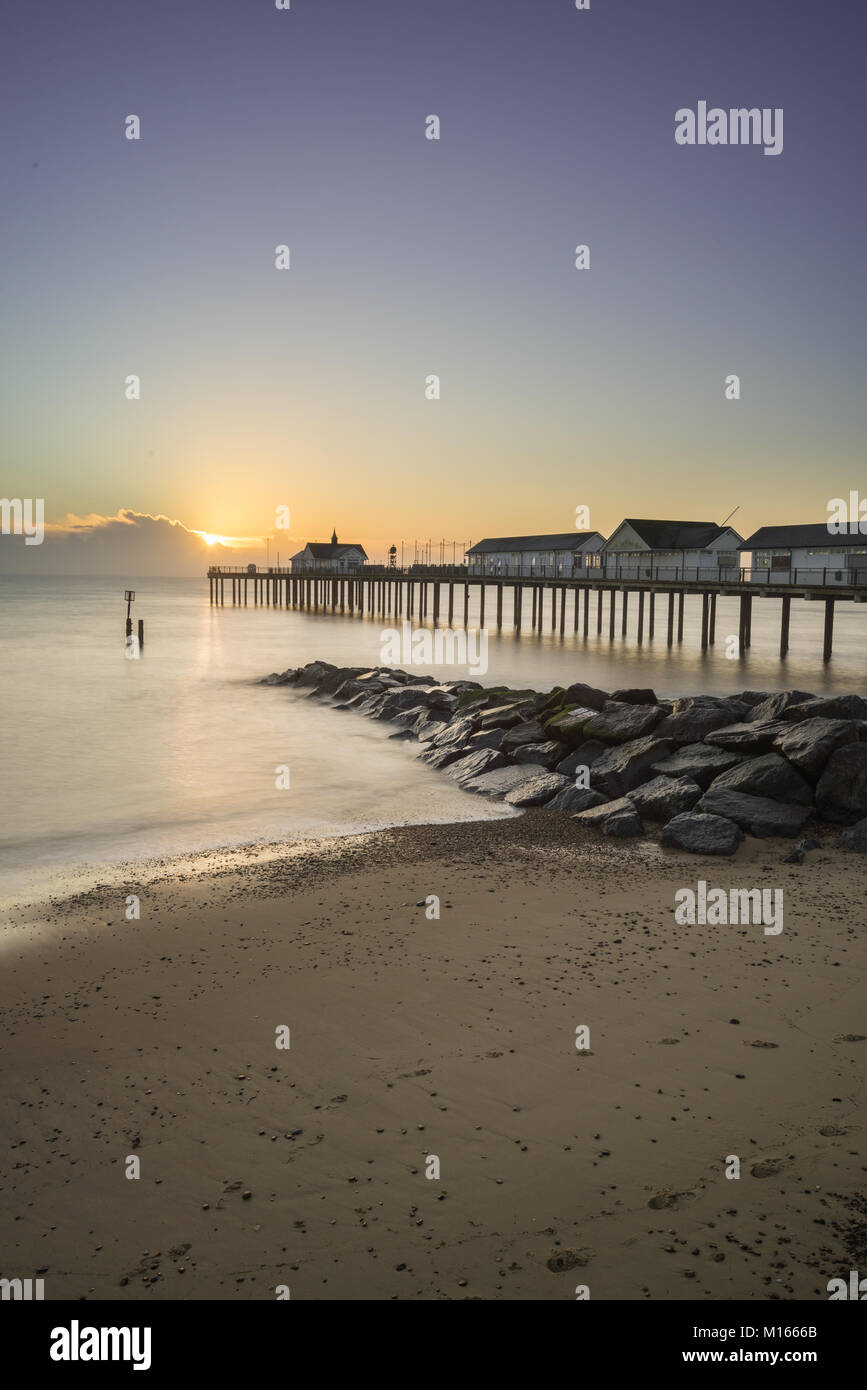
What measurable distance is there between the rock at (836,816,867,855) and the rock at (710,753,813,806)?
2.95ft

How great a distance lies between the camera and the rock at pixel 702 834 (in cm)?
1003

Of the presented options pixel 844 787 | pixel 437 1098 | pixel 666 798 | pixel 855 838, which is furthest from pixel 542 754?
pixel 437 1098

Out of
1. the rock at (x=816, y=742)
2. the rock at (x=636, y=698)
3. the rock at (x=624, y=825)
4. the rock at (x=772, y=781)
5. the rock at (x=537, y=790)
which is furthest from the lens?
the rock at (x=636, y=698)

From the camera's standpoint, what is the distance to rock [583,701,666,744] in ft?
46.8

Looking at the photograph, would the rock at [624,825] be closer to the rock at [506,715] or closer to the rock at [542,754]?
the rock at [542,754]

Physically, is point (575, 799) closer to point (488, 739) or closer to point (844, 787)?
point (844, 787)

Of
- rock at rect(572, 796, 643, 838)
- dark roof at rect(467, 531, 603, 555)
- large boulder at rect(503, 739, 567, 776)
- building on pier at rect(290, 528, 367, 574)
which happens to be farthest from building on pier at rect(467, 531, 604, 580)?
rock at rect(572, 796, 643, 838)

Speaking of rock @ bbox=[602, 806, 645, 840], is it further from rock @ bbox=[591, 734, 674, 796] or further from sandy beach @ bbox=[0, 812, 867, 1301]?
sandy beach @ bbox=[0, 812, 867, 1301]

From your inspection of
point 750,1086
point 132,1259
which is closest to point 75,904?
point 132,1259

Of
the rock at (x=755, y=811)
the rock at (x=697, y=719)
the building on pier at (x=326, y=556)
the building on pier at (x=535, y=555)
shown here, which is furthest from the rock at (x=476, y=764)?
the building on pier at (x=326, y=556)

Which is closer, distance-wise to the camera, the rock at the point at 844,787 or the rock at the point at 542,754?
the rock at the point at 844,787

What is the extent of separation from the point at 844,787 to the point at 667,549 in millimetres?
47872

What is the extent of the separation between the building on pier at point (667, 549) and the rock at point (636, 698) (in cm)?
3572

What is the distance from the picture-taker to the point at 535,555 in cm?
6781
